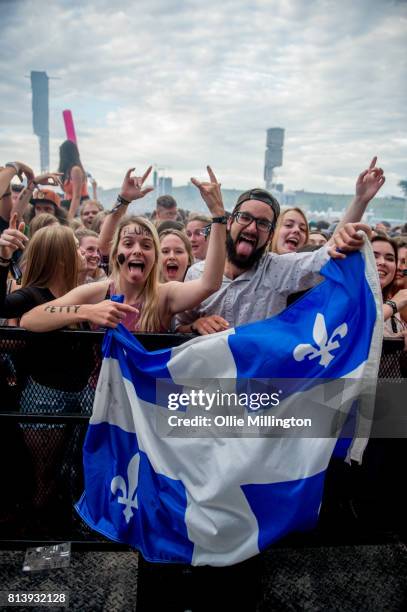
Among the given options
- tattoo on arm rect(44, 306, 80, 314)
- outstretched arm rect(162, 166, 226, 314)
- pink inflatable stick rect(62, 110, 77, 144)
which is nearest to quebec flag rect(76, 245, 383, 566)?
tattoo on arm rect(44, 306, 80, 314)

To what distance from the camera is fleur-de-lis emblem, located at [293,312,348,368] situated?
187 centimetres

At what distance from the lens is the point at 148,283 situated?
2514mm

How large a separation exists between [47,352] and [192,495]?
3.02ft

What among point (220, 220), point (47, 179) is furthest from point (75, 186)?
point (220, 220)

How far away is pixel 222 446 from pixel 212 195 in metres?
1.26

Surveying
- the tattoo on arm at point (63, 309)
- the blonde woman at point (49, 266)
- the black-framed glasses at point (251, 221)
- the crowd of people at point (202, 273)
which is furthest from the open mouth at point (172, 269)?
the tattoo on arm at point (63, 309)

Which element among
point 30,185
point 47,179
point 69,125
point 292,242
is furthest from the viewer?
point 69,125

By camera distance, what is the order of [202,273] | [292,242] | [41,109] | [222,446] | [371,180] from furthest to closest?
[41,109]
[292,242]
[202,273]
[371,180]
[222,446]

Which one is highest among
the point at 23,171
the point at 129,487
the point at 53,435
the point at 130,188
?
the point at 23,171

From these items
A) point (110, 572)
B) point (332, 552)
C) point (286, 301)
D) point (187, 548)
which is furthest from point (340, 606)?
point (286, 301)

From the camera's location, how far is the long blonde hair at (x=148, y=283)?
235 cm

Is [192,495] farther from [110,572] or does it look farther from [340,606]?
[340,606]

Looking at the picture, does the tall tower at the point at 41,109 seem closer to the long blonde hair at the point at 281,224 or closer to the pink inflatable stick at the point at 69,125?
the pink inflatable stick at the point at 69,125

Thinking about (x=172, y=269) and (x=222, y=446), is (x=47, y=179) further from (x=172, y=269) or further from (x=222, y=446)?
(x=222, y=446)
